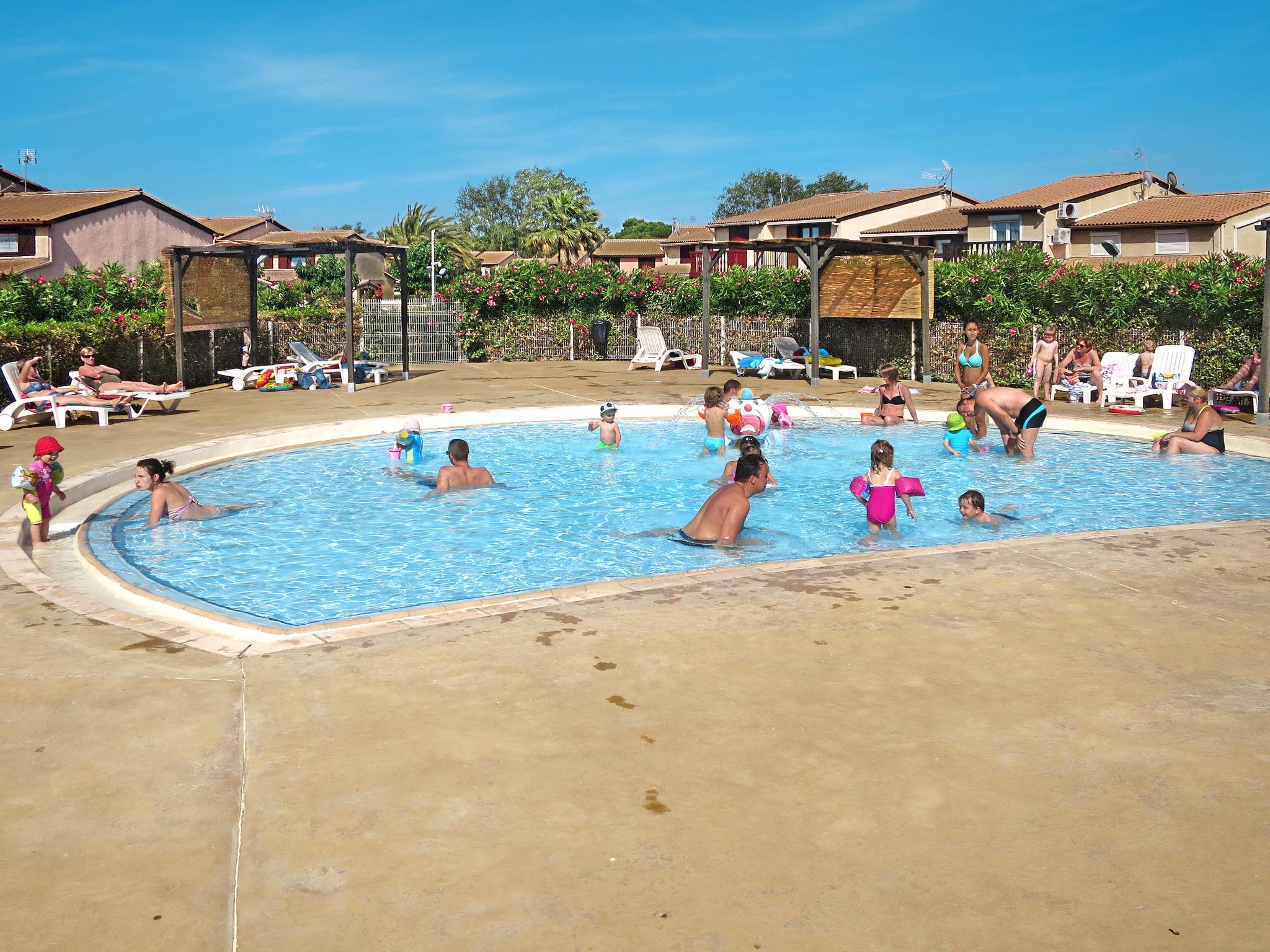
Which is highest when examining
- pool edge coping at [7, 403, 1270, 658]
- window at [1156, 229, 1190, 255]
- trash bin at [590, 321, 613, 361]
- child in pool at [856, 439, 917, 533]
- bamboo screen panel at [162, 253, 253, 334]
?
window at [1156, 229, 1190, 255]

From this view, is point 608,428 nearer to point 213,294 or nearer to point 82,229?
point 213,294

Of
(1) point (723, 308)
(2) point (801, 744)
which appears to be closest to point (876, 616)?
(2) point (801, 744)

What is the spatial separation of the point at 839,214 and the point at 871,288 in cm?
4201

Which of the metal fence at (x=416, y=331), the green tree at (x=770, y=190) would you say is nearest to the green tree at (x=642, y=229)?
the green tree at (x=770, y=190)

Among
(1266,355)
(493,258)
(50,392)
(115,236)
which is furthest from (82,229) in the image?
(493,258)

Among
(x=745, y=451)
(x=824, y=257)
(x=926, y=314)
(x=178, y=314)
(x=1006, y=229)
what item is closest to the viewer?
(x=745, y=451)

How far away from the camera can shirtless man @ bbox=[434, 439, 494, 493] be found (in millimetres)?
13156

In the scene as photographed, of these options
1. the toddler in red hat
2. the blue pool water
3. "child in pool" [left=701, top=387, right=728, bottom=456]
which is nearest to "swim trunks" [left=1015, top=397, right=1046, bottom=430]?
the blue pool water

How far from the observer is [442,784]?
4.45m

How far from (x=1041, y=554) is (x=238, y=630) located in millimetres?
5771

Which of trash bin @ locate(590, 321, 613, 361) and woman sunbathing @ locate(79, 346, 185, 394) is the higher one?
trash bin @ locate(590, 321, 613, 361)

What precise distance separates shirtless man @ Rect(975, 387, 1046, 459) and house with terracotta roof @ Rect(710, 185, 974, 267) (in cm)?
4835

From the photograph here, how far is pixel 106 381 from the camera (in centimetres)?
1773

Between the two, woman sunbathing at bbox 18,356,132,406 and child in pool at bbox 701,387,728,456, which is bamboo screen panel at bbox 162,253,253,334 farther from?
child in pool at bbox 701,387,728,456
